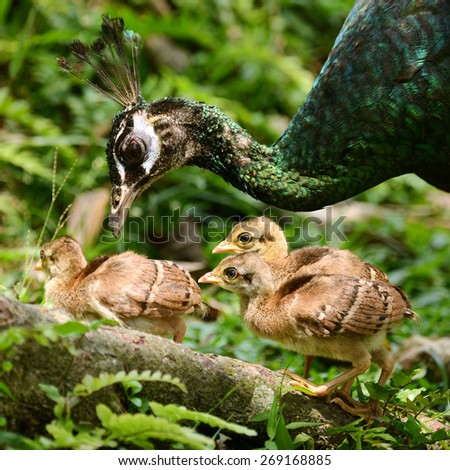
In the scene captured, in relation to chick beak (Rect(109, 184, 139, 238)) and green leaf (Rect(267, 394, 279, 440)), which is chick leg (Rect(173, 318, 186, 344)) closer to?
chick beak (Rect(109, 184, 139, 238))

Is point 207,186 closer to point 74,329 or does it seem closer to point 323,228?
point 323,228

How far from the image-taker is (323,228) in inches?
281

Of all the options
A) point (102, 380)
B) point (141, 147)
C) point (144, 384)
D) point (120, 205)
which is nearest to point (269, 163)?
point (141, 147)

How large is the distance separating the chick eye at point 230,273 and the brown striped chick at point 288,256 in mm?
231

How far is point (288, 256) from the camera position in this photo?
13.2 feet

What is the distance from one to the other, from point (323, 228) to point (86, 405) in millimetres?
4509

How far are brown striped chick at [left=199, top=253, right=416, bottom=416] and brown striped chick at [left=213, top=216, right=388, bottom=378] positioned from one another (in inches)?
5.1

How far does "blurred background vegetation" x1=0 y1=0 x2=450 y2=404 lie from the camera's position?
6371 mm

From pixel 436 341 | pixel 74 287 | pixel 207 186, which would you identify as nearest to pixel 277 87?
pixel 207 186

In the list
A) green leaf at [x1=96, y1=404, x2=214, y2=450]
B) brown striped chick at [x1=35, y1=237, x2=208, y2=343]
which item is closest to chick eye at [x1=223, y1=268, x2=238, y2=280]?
brown striped chick at [x1=35, y1=237, x2=208, y2=343]

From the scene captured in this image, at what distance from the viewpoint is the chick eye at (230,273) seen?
147 inches

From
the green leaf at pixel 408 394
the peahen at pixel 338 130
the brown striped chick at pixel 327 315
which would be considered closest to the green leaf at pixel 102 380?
the brown striped chick at pixel 327 315

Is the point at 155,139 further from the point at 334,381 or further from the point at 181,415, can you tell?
the point at 181,415

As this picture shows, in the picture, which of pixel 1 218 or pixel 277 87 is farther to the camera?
pixel 277 87
